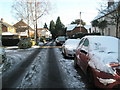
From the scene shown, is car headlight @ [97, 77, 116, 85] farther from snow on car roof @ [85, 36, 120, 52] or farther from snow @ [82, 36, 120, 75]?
snow on car roof @ [85, 36, 120, 52]

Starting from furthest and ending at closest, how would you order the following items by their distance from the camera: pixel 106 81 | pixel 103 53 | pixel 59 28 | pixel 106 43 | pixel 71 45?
pixel 59 28 → pixel 71 45 → pixel 106 43 → pixel 103 53 → pixel 106 81

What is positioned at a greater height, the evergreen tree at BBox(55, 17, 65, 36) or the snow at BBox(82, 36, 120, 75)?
the evergreen tree at BBox(55, 17, 65, 36)

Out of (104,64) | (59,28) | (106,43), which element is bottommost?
(104,64)

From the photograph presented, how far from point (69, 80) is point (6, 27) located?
4632 cm

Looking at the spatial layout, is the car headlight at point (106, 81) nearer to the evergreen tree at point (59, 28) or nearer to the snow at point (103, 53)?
the snow at point (103, 53)

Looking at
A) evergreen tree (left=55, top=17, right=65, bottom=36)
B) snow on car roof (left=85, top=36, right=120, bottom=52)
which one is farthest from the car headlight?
evergreen tree (left=55, top=17, right=65, bottom=36)

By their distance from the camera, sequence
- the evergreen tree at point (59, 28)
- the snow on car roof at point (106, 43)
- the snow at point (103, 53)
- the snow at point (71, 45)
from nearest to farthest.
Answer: the snow at point (103, 53)
the snow on car roof at point (106, 43)
the snow at point (71, 45)
the evergreen tree at point (59, 28)

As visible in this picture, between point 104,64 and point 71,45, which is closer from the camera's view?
point 104,64

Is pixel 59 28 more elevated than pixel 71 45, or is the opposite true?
pixel 59 28

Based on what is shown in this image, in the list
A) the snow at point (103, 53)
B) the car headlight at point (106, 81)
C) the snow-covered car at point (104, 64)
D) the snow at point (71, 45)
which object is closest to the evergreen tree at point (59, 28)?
the snow at point (71, 45)

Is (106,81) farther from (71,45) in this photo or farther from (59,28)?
(59,28)

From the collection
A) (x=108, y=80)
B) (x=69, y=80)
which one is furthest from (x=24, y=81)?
(x=108, y=80)

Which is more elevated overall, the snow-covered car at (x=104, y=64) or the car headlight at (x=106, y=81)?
the snow-covered car at (x=104, y=64)

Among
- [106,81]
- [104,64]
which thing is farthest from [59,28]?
[106,81]
